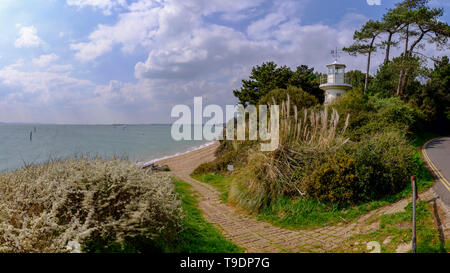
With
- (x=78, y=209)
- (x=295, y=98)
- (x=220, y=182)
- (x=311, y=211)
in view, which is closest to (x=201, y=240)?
(x=78, y=209)

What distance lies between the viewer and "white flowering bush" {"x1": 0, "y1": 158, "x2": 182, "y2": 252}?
3361 mm

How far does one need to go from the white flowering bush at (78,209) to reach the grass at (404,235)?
3470 millimetres

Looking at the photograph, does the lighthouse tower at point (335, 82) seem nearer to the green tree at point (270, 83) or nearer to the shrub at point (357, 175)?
the green tree at point (270, 83)

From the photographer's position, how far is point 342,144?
783cm

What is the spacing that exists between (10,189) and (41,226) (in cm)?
128

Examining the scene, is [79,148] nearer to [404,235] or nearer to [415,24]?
[404,235]

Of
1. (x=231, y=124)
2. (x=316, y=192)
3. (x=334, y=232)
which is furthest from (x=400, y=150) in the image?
(x=231, y=124)

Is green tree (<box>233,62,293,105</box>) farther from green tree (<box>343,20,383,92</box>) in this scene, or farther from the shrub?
the shrub

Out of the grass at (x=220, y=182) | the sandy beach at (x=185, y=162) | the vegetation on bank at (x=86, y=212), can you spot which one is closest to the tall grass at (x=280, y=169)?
the grass at (x=220, y=182)

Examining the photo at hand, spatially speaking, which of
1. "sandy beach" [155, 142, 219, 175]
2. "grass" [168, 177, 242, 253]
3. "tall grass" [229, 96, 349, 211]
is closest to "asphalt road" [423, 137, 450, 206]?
"tall grass" [229, 96, 349, 211]

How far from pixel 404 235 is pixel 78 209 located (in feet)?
17.2

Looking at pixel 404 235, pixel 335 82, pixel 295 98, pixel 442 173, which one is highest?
pixel 335 82

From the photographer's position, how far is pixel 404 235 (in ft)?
15.6

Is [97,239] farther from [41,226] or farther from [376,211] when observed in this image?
[376,211]
